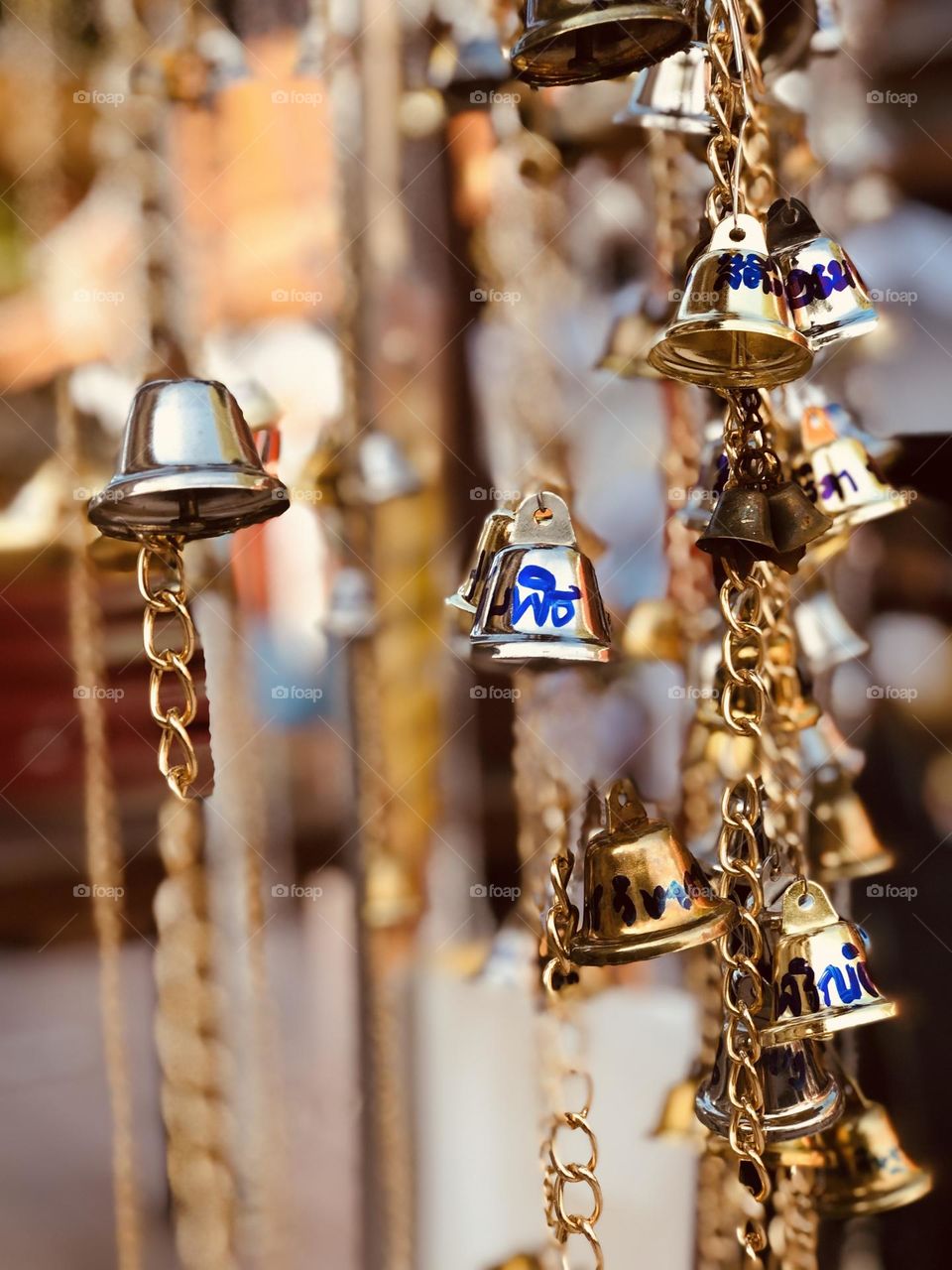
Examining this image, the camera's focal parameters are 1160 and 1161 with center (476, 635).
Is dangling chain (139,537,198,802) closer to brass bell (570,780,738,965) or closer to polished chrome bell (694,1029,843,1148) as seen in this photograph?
brass bell (570,780,738,965)

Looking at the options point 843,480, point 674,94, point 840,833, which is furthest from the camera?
point 840,833

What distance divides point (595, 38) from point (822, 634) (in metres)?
1.16

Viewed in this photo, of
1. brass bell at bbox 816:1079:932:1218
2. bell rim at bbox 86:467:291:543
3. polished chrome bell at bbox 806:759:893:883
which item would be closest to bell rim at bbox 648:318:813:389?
bell rim at bbox 86:467:291:543

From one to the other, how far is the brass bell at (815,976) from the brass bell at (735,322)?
667mm

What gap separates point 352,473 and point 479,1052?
1.19m

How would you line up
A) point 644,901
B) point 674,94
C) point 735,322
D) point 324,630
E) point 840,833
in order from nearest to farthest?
point 735,322
point 644,901
point 674,94
point 840,833
point 324,630

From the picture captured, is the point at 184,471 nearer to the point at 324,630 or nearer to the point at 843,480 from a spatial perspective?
the point at 324,630

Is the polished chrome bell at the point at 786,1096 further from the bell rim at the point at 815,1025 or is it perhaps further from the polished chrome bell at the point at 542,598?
the polished chrome bell at the point at 542,598

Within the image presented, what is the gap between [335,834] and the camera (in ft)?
7.65

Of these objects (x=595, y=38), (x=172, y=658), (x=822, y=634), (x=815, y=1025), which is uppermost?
(x=595, y=38)

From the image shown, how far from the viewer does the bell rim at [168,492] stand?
57.7 inches

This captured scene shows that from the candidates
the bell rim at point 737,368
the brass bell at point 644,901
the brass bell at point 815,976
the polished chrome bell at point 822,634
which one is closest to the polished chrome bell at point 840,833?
the polished chrome bell at point 822,634

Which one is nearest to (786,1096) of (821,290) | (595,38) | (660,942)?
(660,942)

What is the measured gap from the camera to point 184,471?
147 centimetres
